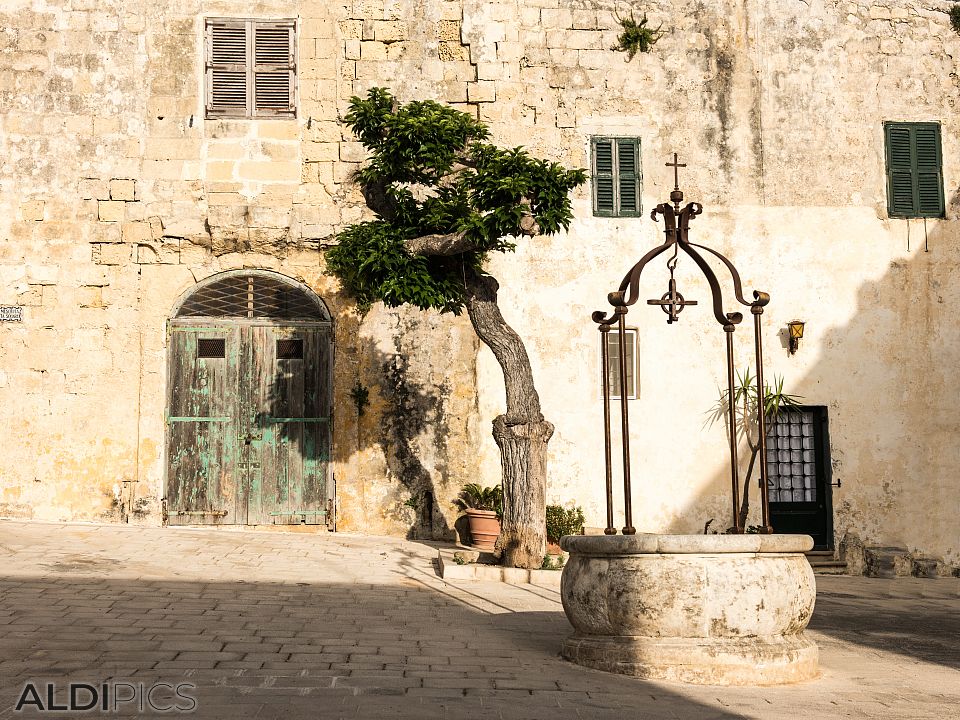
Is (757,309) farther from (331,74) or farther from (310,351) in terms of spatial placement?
(331,74)

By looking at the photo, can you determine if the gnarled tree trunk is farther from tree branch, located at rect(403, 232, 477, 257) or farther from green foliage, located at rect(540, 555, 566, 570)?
tree branch, located at rect(403, 232, 477, 257)

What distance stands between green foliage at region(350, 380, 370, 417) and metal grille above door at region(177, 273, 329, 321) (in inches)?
37.1

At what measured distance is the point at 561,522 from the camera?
11391 mm

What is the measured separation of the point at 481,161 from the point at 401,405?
10.9ft

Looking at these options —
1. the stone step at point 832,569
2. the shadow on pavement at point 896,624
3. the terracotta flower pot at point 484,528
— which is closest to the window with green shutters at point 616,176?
the terracotta flower pot at point 484,528

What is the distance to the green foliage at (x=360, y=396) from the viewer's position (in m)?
11.8

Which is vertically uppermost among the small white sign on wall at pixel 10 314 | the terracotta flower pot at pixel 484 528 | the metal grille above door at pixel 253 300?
the metal grille above door at pixel 253 300

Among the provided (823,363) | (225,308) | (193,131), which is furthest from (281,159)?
(823,363)

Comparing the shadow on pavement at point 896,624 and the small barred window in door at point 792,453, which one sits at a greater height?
the small barred window in door at point 792,453

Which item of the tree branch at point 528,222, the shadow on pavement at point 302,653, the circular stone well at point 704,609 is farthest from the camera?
the tree branch at point 528,222

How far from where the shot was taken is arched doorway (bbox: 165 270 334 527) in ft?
38.4

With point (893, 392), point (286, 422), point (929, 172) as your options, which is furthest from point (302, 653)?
point (929, 172)

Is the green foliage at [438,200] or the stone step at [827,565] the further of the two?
the stone step at [827,565]

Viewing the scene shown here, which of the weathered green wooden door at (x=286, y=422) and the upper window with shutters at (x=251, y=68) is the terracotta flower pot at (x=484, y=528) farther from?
the upper window with shutters at (x=251, y=68)
